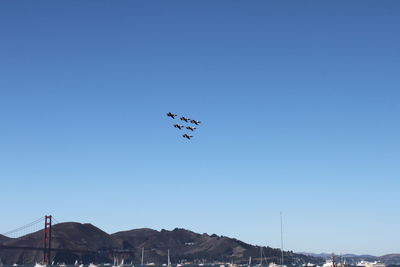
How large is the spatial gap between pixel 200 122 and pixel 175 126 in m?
7.45

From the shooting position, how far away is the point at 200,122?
108688 millimetres

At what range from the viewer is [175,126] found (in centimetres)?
11406
